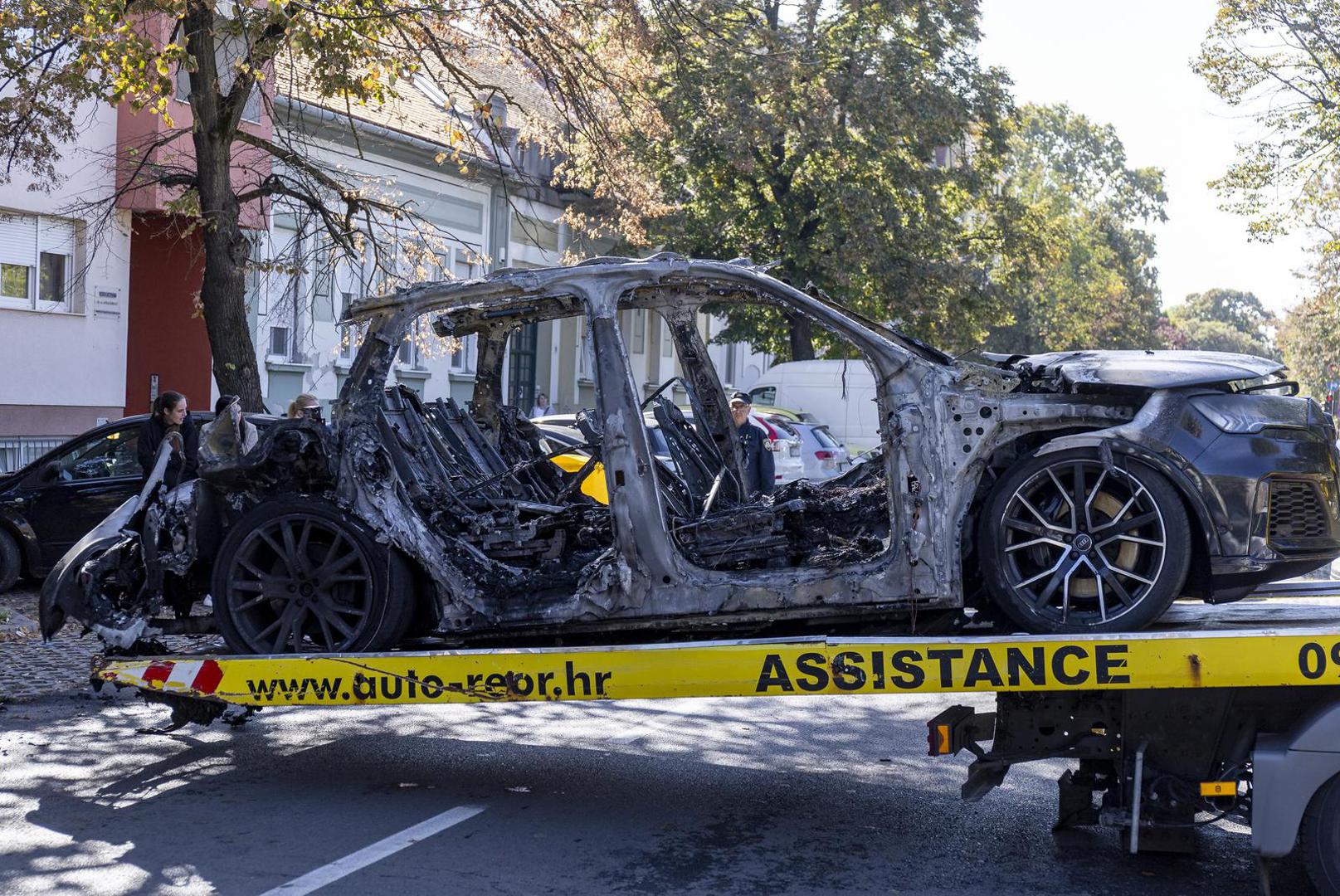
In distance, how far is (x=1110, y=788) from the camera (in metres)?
5.38

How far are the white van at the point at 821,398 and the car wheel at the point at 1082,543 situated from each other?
23.6m

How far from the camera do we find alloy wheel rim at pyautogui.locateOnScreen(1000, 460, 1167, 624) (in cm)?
562

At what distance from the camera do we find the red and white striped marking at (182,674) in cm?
625

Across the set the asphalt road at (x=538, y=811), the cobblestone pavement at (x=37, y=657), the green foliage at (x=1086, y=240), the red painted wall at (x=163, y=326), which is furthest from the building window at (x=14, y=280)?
the green foliage at (x=1086, y=240)

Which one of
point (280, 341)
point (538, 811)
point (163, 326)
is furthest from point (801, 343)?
point (538, 811)

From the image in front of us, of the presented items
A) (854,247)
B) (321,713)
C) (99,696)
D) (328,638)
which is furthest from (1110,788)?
(854,247)

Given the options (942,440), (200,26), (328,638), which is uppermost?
(200,26)

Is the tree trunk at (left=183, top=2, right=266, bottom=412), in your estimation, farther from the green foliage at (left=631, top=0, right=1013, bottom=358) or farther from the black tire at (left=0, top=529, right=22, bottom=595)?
the green foliage at (left=631, top=0, right=1013, bottom=358)

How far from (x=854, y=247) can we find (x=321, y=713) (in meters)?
23.1

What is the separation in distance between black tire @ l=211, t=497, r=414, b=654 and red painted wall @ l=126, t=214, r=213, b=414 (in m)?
15.7

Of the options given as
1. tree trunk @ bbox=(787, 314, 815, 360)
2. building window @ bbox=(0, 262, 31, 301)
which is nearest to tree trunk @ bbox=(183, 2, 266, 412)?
building window @ bbox=(0, 262, 31, 301)

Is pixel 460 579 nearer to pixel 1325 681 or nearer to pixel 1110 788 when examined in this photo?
pixel 1110 788

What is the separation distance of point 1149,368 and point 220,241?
10316 millimetres

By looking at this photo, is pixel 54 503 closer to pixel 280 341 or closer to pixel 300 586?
pixel 300 586
